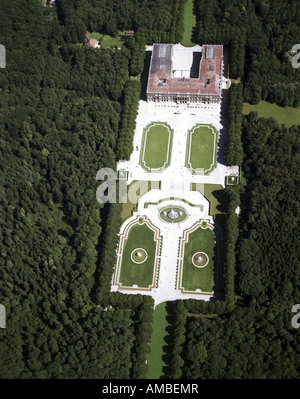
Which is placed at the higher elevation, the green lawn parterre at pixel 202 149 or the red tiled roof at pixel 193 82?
the red tiled roof at pixel 193 82

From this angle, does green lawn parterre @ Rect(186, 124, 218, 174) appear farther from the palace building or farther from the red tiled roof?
the red tiled roof

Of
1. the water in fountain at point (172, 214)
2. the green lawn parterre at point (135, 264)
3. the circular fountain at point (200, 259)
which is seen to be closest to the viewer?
the green lawn parterre at point (135, 264)

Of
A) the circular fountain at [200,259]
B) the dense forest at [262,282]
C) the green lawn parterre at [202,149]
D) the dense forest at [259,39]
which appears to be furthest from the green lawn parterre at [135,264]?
the dense forest at [259,39]

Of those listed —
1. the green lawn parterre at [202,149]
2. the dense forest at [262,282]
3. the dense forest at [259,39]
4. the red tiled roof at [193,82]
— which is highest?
the dense forest at [259,39]

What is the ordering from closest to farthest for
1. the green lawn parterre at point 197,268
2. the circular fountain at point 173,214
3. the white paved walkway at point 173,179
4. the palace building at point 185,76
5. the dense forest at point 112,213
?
1. the dense forest at point 112,213
2. the green lawn parterre at point 197,268
3. the white paved walkway at point 173,179
4. the circular fountain at point 173,214
5. the palace building at point 185,76

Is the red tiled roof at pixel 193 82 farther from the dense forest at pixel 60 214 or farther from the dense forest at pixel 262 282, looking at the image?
the dense forest at pixel 262 282

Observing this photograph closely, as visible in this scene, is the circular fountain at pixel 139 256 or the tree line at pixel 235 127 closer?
the circular fountain at pixel 139 256

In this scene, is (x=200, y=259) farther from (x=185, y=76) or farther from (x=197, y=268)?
(x=185, y=76)
